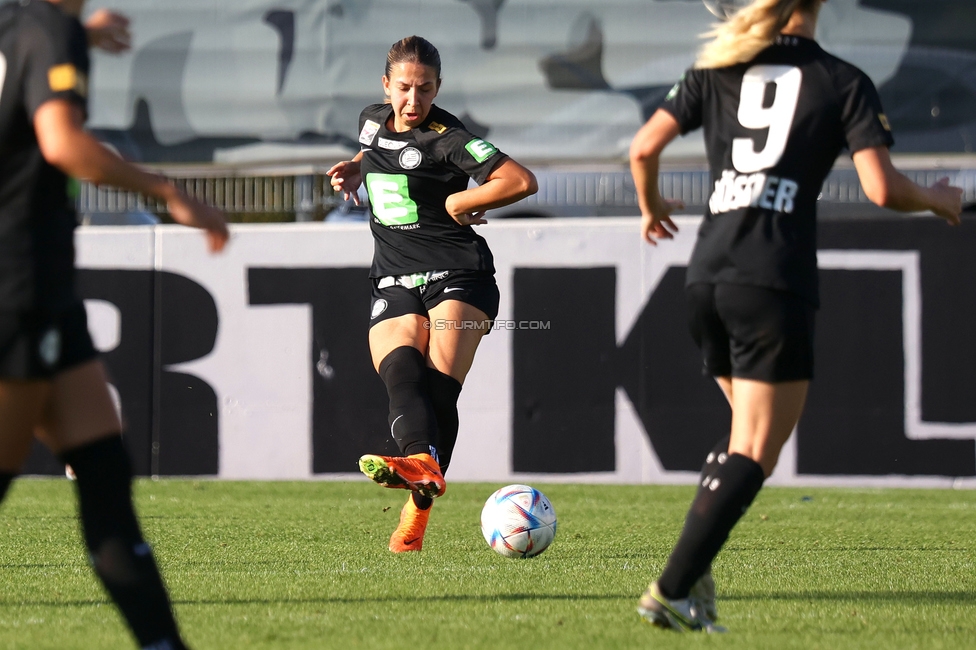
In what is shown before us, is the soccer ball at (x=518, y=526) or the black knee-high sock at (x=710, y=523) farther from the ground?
the black knee-high sock at (x=710, y=523)

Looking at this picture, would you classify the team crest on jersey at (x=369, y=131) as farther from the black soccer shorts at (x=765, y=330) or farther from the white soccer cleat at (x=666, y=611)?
the white soccer cleat at (x=666, y=611)

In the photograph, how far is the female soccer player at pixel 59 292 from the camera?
9.46ft

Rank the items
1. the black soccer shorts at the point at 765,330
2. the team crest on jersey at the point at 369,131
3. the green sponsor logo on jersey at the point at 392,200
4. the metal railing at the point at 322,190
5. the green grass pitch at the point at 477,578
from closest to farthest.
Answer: the black soccer shorts at the point at 765,330 < the green grass pitch at the point at 477,578 < the green sponsor logo on jersey at the point at 392,200 < the team crest on jersey at the point at 369,131 < the metal railing at the point at 322,190

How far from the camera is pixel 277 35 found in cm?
1202

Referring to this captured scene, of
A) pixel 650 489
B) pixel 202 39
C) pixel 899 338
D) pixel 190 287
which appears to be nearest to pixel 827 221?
pixel 899 338

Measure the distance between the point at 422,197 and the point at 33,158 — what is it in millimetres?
3089

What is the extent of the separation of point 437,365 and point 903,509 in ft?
13.2

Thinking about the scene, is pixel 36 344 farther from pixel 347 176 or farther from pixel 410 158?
pixel 347 176

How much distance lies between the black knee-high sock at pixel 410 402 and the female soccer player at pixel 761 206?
78.1 inches

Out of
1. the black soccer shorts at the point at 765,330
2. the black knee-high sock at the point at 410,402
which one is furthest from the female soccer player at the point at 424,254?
the black soccer shorts at the point at 765,330

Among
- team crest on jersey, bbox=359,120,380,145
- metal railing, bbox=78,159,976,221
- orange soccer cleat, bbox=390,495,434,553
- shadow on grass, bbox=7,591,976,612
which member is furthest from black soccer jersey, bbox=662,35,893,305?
metal railing, bbox=78,159,976,221

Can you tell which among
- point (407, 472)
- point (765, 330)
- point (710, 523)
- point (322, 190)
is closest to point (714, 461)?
point (710, 523)

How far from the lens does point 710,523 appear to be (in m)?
3.63

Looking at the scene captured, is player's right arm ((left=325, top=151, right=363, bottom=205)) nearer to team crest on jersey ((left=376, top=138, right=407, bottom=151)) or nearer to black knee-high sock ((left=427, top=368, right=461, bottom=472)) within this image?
team crest on jersey ((left=376, top=138, right=407, bottom=151))
